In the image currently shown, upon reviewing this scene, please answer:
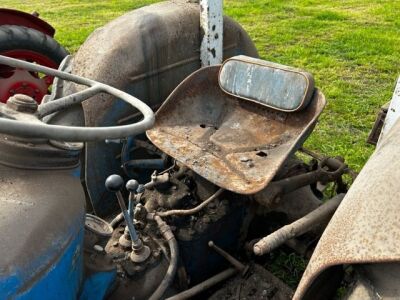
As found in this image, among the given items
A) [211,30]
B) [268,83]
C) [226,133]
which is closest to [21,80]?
[211,30]

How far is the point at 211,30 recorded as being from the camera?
216 cm

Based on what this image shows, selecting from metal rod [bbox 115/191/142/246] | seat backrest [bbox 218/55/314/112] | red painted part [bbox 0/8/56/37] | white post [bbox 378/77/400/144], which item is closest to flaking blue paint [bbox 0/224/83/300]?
metal rod [bbox 115/191/142/246]

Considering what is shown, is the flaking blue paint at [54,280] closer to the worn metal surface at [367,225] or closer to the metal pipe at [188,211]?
the metal pipe at [188,211]

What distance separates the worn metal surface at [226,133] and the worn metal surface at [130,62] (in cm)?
16

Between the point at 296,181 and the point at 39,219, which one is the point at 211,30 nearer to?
the point at 296,181

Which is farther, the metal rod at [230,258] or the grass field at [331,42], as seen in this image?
the grass field at [331,42]

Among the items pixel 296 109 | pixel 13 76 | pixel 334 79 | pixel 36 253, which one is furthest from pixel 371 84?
pixel 36 253

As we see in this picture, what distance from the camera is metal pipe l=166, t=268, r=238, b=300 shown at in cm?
155

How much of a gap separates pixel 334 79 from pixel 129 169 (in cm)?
256

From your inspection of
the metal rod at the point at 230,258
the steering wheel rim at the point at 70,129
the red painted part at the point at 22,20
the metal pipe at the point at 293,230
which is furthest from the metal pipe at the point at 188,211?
the red painted part at the point at 22,20

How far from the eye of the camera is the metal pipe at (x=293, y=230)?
121 centimetres

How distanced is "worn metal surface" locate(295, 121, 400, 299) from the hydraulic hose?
1.86 feet

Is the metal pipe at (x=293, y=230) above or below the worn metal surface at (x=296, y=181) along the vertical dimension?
above

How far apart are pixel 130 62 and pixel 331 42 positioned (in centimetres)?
344
